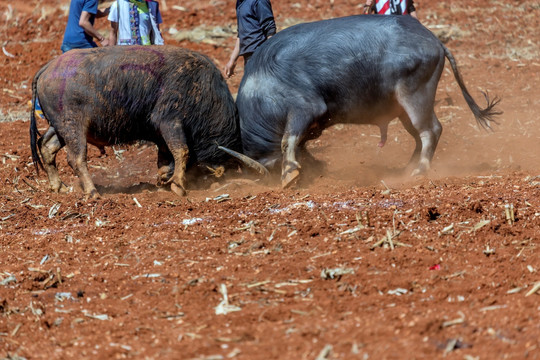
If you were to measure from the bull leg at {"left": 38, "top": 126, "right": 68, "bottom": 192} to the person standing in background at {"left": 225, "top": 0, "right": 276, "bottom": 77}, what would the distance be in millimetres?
2299

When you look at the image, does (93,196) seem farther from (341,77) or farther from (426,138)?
(426,138)

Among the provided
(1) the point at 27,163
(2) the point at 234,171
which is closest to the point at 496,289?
(2) the point at 234,171

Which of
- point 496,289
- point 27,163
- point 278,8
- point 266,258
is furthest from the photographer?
point 278,8

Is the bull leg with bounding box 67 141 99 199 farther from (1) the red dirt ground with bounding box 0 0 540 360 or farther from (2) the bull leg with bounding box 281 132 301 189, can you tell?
(2) the bull leg with bounding box 281 132 301 189

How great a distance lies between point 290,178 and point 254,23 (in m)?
2.18

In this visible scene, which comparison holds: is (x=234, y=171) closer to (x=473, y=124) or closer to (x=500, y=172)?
(x=500, y=172)

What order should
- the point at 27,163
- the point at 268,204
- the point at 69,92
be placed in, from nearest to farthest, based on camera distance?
1. the point at 268,204
2. the point at 69,92
3. the point at 27,163

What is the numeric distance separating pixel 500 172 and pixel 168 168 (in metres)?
3.40

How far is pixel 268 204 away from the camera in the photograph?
6.30 meters

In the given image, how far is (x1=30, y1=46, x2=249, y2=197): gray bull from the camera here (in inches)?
292

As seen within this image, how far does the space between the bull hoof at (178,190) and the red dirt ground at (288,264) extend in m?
0.09

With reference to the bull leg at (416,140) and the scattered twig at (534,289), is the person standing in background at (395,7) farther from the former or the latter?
the scattered twig at (534,289)

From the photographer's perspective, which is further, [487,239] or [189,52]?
[189,52]

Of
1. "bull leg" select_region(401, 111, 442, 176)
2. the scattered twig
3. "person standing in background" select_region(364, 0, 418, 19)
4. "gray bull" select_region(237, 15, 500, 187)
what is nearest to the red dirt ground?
the scattered twig
